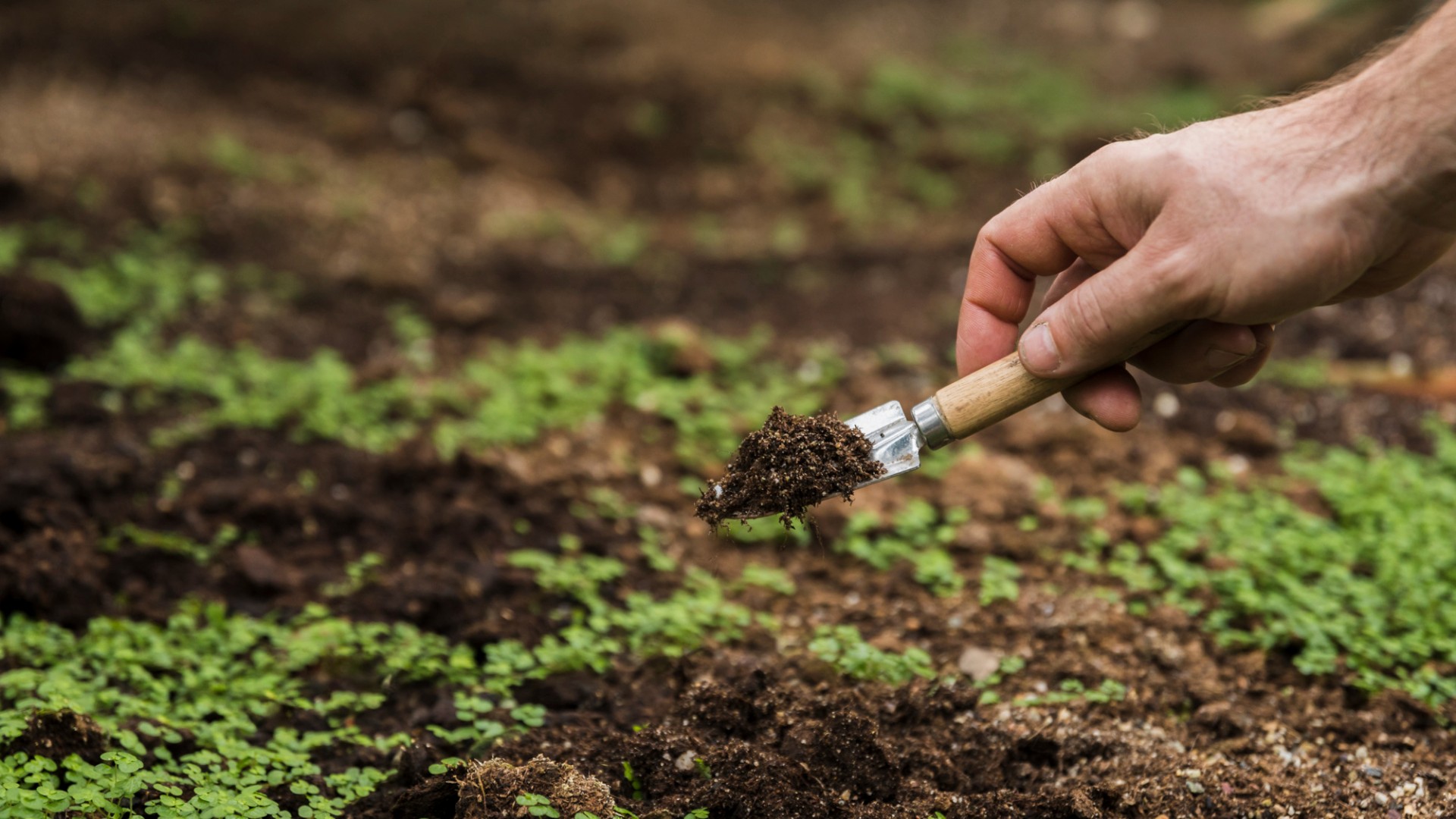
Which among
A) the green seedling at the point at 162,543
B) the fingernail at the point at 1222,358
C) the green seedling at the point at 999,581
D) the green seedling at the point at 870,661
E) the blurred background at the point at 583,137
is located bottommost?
the green seedling at the point at 870,661

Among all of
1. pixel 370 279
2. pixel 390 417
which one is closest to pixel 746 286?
pixel 370 279

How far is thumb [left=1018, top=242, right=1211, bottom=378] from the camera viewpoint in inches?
91.4

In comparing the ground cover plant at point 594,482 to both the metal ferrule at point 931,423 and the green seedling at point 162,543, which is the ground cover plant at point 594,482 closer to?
the green seedling at point 162,543

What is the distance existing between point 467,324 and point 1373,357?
4.89 meters

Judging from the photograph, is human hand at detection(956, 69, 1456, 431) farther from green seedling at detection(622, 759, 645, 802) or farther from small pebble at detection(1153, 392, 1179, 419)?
small pebble at detection(1153, 392, 1179, 419)

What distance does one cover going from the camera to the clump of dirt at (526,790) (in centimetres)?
239

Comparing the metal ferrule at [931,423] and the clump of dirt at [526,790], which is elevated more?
the metal ferrule at [931,423]

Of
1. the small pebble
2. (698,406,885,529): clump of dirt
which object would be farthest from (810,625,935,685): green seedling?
the small pebble

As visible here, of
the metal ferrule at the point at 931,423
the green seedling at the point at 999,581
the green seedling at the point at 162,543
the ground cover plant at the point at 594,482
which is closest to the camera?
the metal ferrule at the point at 931,423

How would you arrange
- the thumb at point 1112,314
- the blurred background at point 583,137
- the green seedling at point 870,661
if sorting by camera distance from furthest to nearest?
the blurred background at point 583,137, the green seedling at point 870,661, the thumb at point 1112,314

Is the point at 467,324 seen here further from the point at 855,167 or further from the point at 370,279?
the point at 855,167

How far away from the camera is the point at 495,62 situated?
880 centimetres

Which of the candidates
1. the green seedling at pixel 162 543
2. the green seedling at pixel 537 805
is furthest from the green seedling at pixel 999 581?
the green seedling at pixel 162 543

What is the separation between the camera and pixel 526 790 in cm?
242
